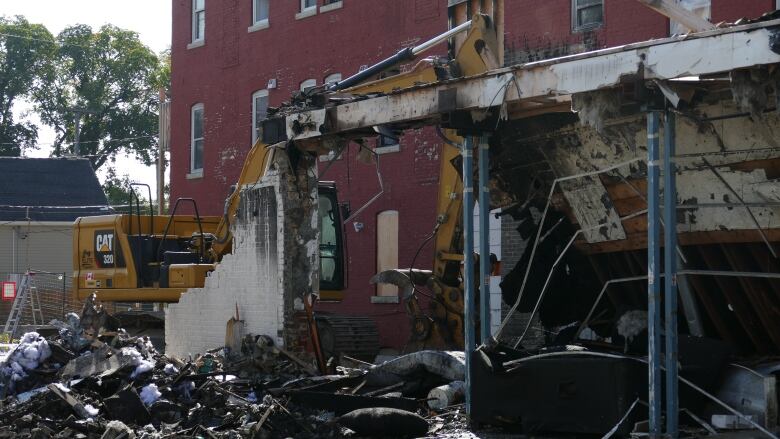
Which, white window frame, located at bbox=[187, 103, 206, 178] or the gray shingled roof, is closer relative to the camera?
white window frame, located at bbox=[187, 103, 206, 178]

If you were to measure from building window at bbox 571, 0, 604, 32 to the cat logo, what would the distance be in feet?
29.6

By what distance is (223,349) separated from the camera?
15406mm

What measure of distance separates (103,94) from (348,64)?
4301 cm

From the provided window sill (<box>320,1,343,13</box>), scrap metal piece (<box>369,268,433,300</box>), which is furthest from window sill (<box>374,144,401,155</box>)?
scrap metal piece (<box>369,268,433,300</box>)

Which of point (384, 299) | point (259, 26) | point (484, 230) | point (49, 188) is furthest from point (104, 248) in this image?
point (49, 188)

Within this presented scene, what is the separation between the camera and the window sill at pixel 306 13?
27.5 m

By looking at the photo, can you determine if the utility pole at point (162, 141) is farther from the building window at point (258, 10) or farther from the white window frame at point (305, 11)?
the white window frame at point (305, 11)

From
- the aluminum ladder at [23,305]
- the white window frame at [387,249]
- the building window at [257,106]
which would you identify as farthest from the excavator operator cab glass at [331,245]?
the aluminum ladder at [23,305]

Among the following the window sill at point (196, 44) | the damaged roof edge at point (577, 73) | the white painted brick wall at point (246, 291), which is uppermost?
the window sill at point (196, 44)

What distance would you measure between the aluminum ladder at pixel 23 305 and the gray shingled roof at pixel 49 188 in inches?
348

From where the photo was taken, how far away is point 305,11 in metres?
27.7

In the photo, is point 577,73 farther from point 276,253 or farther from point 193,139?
point 193,139

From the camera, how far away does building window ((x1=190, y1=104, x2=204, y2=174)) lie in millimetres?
31297

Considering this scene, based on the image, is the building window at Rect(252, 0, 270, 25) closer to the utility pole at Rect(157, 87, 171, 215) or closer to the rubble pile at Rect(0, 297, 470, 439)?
the utility pole at Rect(157, 87, 171, 215)
